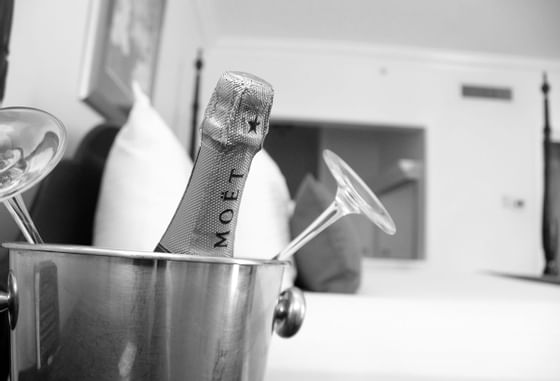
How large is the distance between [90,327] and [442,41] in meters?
3.86

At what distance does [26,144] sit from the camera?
30cm

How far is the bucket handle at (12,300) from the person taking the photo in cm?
29

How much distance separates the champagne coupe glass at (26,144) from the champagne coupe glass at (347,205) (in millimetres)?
171

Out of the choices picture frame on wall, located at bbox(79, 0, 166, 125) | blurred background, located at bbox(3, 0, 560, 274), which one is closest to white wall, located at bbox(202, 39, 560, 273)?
blurred background, located at bbox(3, 0, 560, 274)

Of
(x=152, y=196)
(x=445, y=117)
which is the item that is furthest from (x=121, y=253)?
(x=445, y=117)

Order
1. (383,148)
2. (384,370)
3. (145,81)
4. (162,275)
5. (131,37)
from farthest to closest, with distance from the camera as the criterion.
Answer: (383,148) → (145,81) → (131,37) → (384,370) → (162,275)

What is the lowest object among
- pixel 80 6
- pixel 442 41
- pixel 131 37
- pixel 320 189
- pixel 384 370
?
pixel 384 370

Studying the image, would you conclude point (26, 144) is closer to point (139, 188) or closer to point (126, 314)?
point (126, 314)

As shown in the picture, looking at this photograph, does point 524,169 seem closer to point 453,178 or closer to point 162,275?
point 453,178

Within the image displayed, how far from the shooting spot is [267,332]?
0.33m

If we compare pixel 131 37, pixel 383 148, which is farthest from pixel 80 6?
pixel 383 148

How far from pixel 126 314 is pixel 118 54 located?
131 centimetres

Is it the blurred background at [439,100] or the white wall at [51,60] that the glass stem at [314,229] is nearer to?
the white wall at [51,60]

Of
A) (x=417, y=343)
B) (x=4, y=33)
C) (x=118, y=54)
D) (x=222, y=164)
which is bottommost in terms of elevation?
(x=417, y=343)
